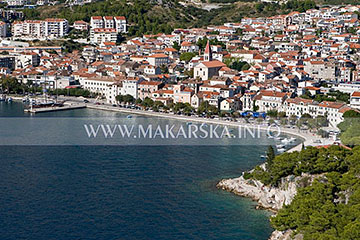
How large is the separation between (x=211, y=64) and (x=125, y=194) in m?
13.3

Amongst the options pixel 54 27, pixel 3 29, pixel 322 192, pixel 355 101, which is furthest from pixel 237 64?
pixel 322 192

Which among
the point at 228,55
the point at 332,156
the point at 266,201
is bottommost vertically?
the point at 266,201

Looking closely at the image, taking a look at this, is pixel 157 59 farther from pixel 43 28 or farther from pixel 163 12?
pixel 43 28

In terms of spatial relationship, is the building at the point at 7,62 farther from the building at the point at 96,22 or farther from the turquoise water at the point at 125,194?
the turquoise water at the point at 125,194

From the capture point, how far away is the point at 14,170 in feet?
43.0

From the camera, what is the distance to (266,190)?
38.3 ft

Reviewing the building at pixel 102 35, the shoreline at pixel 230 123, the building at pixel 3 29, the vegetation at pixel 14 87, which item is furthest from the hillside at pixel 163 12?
the shoreline at pixel 230 123

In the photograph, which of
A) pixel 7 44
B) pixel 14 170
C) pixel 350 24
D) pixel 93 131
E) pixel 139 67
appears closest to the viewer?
pixel 14 170

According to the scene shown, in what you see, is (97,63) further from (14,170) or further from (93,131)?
(14,170)

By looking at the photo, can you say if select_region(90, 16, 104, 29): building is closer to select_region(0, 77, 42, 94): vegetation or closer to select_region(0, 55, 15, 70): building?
select_region(0, 55, 15, 70): building

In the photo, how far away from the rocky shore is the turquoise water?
0.69 ft

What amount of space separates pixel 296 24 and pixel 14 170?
21971mm

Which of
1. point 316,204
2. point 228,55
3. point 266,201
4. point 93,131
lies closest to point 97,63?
point 228,55

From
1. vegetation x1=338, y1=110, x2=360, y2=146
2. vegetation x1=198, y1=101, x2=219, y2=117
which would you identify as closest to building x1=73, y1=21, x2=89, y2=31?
vegetation x1=198, y1=101, x2=219, y2=117
